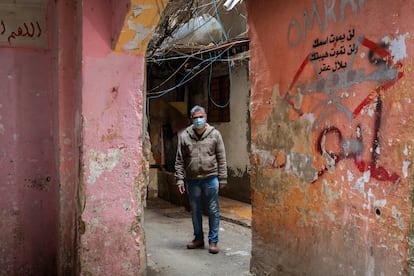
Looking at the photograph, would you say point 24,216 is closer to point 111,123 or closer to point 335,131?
point 111,123

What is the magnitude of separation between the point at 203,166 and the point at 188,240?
1340 mm

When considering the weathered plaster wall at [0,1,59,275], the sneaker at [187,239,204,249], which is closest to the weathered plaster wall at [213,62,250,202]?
the sneaker at [187,239,204,249]

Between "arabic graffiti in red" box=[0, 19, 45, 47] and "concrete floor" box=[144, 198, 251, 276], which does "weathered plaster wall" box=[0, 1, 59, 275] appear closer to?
"arabic graffiti in red" box=[0, 19, 45, 47]

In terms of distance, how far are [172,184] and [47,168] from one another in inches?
228

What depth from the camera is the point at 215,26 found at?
836 cm

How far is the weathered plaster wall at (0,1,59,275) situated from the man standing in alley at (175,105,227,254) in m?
2.05

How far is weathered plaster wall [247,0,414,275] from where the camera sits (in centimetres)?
280

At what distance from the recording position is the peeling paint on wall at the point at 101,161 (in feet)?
10.8

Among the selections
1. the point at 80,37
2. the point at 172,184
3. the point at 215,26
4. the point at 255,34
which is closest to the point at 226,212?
the point at 172,184

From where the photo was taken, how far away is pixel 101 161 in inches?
131

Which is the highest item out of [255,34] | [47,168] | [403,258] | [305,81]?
[255,34]

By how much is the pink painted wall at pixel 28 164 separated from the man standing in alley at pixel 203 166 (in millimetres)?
2050

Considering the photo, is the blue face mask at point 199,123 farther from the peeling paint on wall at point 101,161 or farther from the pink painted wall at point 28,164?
the peeling paint on wall at point 101,161

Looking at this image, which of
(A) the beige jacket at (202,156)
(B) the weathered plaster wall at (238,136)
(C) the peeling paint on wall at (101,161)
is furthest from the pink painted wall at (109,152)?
(B) the weathered plaster wall at (238,136)
